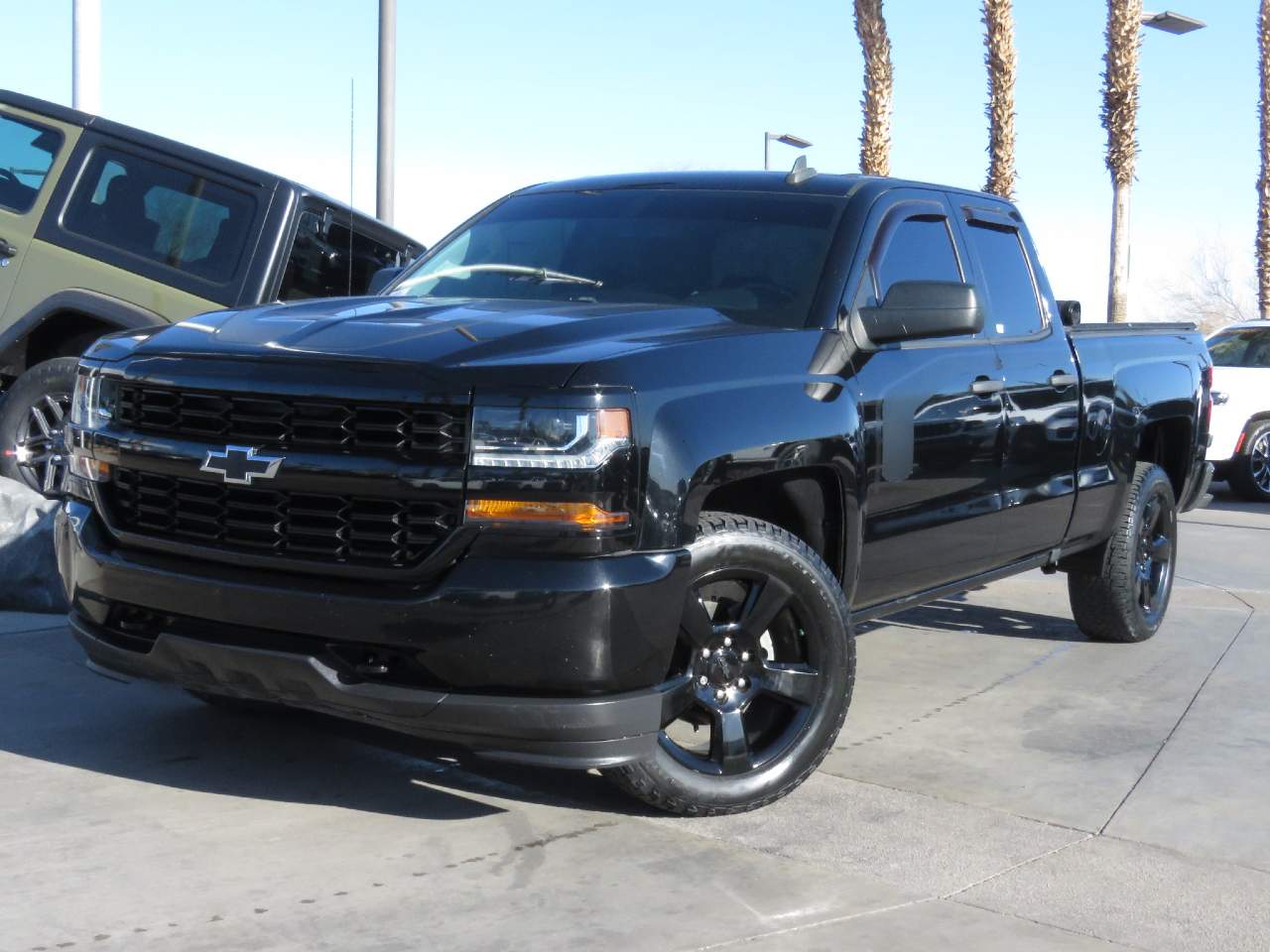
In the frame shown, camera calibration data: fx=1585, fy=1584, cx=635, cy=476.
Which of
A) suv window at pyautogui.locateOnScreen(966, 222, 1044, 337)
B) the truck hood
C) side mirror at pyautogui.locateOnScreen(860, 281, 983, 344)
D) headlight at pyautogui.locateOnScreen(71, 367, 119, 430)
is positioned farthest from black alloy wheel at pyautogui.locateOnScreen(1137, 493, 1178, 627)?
headlight at pyautogui.locateOnScreen(71, 367, 119, 430)

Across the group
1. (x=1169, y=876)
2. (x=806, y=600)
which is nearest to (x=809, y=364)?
(x=806, y=600)

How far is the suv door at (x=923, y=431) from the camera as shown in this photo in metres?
4.93

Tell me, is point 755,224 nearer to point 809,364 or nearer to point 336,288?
point 809,364

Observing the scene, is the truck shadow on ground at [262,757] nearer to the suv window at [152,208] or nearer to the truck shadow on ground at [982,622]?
the truck shadow on ground at [982,622]

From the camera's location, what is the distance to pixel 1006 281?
616cm

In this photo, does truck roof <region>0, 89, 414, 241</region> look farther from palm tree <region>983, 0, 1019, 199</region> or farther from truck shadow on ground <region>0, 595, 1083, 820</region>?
palm tree <region>983, 0, 1019, 199</region>

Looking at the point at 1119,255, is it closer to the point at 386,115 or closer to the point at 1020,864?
the point at 386,115

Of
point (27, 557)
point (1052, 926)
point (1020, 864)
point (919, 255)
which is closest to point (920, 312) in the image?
point (919, 255)

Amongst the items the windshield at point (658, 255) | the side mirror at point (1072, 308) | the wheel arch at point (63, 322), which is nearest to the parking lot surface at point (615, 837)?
the windshield at point (658, 255)

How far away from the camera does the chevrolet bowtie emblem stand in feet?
12.9

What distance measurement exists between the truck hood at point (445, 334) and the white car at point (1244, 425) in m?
11.6

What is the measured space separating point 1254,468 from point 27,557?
39.9 feet

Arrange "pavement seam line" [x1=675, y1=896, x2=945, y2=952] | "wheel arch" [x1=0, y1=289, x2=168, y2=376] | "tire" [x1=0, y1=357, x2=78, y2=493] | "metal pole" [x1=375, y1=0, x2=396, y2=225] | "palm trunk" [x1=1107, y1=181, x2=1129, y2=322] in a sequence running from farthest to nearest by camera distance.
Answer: "palm trunk" [x1=1107, y1=181, x2=1129, y2=322]
"metal pole" [x1=375, y1=0, x2=396, y2=225]
"wheel arch" [x1=0, y1=289, x2=168, y2=376]
"tire" [x1=0, y1=357, x2=78, y2=493]
"pavement seam line" [x1=675, y1=896, x2=945, y2=952]

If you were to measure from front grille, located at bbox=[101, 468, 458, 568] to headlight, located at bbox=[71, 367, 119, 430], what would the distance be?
0.88 ft
